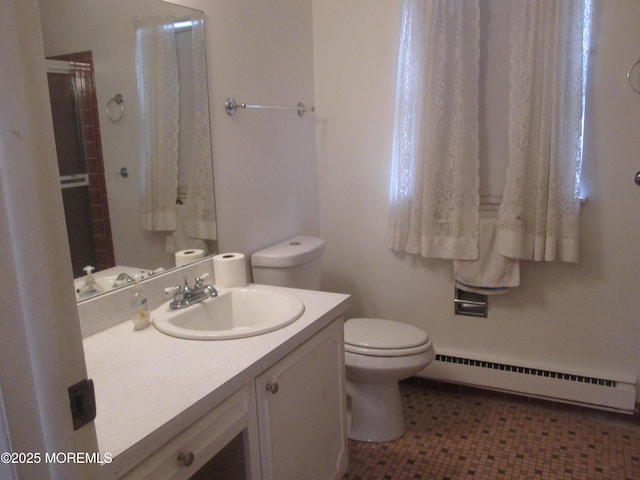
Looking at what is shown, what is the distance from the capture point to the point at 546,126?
1.97 meters

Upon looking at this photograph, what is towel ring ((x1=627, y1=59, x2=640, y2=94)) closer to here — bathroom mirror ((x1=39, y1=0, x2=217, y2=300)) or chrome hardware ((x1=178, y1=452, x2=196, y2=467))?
bathroom mirror ((x1=39, y1=0, x2=217, y2=300))

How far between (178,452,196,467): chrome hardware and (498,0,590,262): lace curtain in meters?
1.59

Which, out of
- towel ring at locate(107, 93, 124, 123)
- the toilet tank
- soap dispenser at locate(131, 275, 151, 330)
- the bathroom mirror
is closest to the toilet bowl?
the toilet tank

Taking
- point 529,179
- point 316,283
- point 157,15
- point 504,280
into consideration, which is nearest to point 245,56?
point 157,15

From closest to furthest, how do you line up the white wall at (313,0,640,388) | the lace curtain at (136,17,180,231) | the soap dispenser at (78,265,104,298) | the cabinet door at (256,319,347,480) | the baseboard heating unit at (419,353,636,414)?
the cabinet door at (256,319,347,480)
the soap dispenser at (78,265,104,298)
the lace curtain at (136,17,180,231)
the white wall at (313,0,640,388)
the baseboard heating unit at (419,353,636,414)

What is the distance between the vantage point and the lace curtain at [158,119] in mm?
1528

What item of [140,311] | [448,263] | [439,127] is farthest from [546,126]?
[140,311]

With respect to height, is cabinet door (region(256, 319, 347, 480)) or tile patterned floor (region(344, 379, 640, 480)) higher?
cabinet door (region(256, 319, 347, 480))

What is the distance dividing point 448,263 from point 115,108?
165cm

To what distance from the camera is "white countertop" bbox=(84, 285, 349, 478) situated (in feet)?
2.88

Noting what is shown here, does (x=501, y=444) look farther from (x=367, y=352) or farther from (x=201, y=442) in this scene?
(x=201, y=442)

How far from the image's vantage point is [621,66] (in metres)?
1.94

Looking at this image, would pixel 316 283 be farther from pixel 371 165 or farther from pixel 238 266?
pixel 371 165

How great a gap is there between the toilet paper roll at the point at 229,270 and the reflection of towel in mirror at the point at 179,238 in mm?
113
